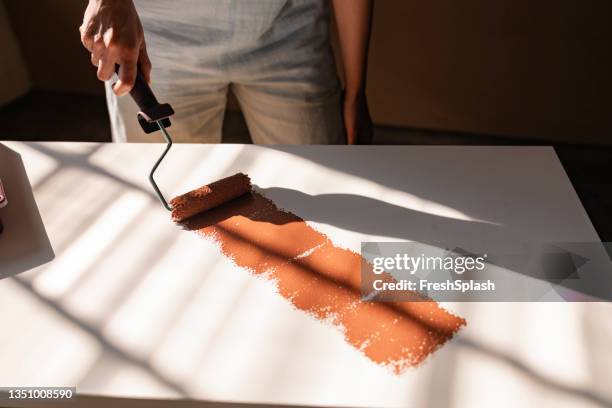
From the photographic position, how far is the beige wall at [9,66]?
2725 mm

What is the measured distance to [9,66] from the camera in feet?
9.10

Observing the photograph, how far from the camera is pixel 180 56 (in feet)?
4.14

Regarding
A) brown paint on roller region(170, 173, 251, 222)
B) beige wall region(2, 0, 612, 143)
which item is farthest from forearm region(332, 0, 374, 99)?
beige wall region(2, 0, 612, 143)

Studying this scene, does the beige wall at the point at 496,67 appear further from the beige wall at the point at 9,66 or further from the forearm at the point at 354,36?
the forearm at the point at 354,36

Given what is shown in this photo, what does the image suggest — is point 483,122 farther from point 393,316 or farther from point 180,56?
point 393,316

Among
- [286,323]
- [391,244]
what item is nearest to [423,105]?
[391,244]

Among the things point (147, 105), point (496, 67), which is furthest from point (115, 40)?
point (496, 67)

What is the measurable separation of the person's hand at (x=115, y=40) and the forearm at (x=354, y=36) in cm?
48

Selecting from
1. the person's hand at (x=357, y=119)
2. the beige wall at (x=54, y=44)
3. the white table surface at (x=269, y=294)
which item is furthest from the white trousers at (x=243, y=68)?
the beige wall at (x=54, y=44)

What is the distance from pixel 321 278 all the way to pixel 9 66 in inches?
97.2

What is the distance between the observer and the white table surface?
0.71 m

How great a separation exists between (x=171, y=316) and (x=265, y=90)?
0.67m

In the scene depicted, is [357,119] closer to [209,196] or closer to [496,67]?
[209,196]

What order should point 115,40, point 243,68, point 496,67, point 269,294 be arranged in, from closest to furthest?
1. point 269,294
2. point 115,40
3. point 243,68
4. point 496,67
